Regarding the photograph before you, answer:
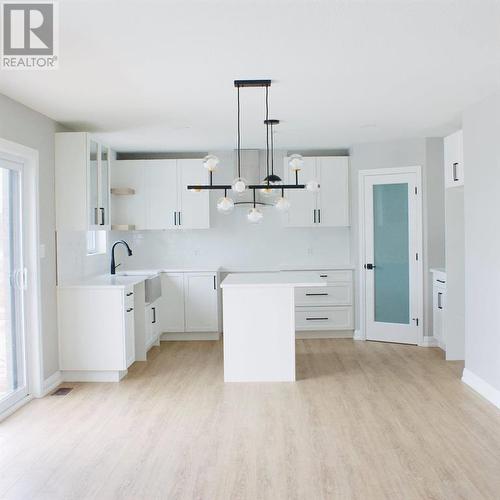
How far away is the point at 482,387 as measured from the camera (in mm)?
4551

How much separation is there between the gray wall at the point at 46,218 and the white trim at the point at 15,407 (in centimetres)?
28

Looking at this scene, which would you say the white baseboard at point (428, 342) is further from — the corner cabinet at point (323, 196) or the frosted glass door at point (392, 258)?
the corner cabinet at point (323, 196)

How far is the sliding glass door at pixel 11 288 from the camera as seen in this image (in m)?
4.24

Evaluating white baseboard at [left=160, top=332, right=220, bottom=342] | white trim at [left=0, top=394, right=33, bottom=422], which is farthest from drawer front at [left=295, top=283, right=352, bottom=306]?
white trim at [left=0, top=394, right=33, bottom=422]

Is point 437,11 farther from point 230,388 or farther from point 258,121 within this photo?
point 230,388

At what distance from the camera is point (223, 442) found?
3.59m

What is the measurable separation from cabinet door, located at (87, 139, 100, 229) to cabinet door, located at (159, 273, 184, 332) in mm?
1683

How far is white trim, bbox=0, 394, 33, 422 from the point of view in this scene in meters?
4.13

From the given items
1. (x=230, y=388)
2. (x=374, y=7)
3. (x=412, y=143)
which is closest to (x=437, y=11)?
(x=374, y=7)

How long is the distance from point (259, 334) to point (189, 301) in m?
2.02

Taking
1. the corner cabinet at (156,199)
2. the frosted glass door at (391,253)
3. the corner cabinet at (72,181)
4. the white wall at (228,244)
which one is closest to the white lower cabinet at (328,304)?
the frosted glass door at (391,253)

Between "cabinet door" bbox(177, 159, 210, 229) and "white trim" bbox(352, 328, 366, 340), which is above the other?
"cabinet door" bbox(177, 159, 210, 229)

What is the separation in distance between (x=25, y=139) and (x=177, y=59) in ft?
5.84

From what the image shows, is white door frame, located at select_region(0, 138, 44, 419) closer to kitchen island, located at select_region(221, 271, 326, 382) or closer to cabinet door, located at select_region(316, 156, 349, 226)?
kitchen island, located at select_region(221, 271, 326, 382)
